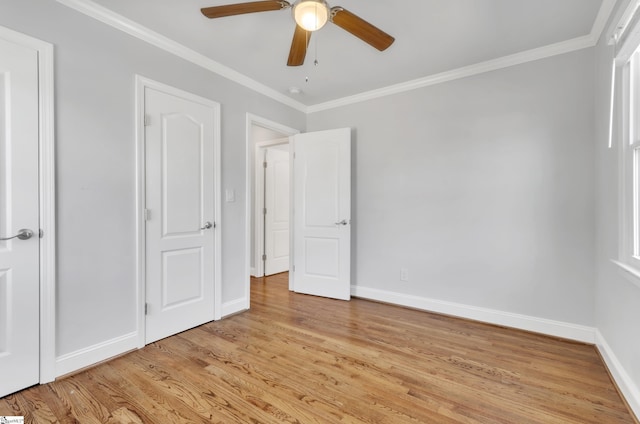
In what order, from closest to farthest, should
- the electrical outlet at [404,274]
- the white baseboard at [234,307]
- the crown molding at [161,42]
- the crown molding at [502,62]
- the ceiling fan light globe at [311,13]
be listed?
the ceiling fan light globe at [311,13] < the crown molding at [161,42] < the crown molding at [502,62] < the white baseboard at [234,307] < the electrical outlet at [404,274]

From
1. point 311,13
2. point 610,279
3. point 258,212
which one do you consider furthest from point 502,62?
point 258,212

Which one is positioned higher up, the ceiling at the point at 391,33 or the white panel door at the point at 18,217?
the ceiling at the point at 391,33

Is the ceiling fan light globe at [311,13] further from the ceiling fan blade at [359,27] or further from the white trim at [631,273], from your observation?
the white trim at [631,273]

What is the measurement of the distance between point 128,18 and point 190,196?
1392 mm

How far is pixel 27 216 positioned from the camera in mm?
1805

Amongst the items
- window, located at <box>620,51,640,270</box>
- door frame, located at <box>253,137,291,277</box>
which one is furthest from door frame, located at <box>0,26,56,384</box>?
window, located at <box>620,51,640,270</box>

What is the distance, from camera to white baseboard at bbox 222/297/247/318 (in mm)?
3002

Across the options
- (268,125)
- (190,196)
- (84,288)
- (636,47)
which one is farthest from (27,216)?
(636,47)

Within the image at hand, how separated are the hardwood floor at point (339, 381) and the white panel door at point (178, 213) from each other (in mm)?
228

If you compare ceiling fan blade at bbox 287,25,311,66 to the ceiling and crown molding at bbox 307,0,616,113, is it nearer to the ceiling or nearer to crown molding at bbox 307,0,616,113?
the ceiling

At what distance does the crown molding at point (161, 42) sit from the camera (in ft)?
Answer: 6.68

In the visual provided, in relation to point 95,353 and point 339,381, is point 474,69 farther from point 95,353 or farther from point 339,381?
point 95,353

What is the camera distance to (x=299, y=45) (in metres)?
1.94

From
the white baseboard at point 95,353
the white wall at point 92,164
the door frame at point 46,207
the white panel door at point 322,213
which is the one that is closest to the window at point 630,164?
the white panel door at point 322,213
